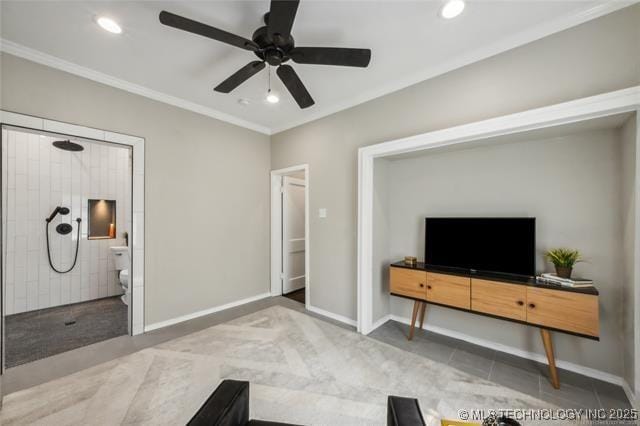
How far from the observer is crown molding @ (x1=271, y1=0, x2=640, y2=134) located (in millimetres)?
1786

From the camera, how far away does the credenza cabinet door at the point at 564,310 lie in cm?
187

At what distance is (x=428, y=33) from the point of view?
2066 mm

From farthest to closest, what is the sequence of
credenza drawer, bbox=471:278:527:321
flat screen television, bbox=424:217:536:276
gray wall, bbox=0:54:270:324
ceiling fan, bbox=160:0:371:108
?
1. gray wall, bbox=0:54:270:324
2. flat screen television, bbox=424:217:536:276
3. credenza drawer, bbox=471:278:527:321
4. ceiling fan, bbox=160:0:371:108

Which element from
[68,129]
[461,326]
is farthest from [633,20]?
[68,129]

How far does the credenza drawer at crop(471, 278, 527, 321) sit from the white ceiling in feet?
6.56

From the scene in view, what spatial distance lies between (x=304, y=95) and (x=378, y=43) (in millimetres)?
762

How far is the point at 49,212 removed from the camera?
3.74 meters

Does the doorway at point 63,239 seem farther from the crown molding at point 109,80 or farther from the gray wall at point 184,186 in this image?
the crown molding at point 109,80

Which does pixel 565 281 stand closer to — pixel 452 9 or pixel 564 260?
pixel 564 260

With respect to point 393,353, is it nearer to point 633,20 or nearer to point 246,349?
point 246,349

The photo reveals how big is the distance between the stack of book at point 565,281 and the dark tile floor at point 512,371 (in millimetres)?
789

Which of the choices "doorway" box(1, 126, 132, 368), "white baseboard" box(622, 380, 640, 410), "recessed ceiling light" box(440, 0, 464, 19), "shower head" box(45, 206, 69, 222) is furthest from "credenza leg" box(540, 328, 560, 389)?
"shower head" box(45, 206, 69, 222)

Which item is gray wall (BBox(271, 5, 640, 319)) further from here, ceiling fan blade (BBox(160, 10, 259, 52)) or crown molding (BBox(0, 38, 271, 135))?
ceiling fan blade (BBox(160, 10, 259, 52))

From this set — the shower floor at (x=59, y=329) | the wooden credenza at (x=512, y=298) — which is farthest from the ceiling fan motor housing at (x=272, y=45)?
the shower floor at (x=59, y=329)
